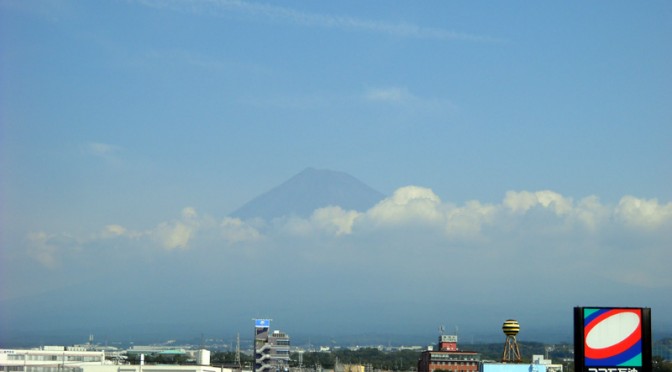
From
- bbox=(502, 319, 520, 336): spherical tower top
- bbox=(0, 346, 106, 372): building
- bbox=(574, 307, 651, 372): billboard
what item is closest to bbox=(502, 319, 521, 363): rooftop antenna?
bbox=(502, 319, 520, 336): spherical tower top

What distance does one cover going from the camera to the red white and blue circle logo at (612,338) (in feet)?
155

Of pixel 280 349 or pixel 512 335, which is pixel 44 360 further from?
pixel 512 335

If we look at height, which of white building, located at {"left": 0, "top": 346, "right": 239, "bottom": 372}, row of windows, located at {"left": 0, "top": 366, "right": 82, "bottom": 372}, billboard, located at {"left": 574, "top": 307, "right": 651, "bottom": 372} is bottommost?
row of windows, located at {"left": 0, "top": 366, "right": 82, "bottom": 372}

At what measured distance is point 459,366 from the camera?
610ft

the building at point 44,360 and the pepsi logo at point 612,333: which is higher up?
the pepsi logo at point 612,333

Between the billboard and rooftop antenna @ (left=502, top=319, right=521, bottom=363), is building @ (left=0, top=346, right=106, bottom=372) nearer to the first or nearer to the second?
rooftop antenna @ (left=502, top=319, right=521, bottom=363)

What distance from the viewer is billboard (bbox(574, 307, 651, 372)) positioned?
4712cm

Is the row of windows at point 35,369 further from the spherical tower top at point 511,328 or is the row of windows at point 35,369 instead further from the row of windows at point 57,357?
the spherical tower top at point 511,328

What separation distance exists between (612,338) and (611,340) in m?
0.10

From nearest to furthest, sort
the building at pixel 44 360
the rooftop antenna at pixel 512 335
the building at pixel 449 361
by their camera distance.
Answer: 1. the rooftop antenna at pixel 512 335
2. the building at pixel 44 360
3. the building at pixel 449 361

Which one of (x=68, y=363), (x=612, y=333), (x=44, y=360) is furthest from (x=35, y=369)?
(x=612, y=333)

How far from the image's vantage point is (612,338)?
155ft

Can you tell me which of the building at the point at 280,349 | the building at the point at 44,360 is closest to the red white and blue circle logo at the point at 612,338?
the building at the point at 44,360

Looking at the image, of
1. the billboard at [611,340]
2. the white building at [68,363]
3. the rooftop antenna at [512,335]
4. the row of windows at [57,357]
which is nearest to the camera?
the billboard at [611,340]
